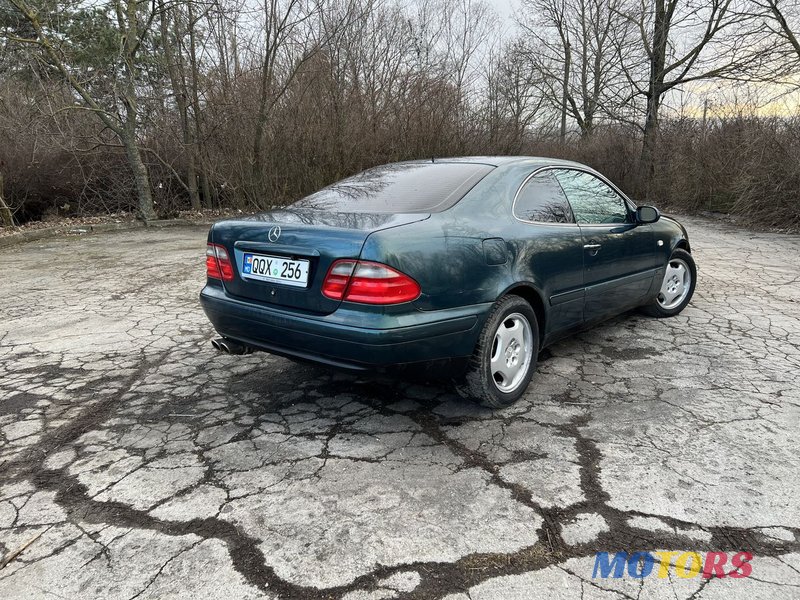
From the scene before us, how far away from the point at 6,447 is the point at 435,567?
236cm

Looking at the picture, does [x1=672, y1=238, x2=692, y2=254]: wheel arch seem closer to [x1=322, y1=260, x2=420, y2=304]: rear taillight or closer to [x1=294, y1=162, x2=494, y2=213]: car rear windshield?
[x1=294, y1=162, x2=494, y2=213]: car rear windshield

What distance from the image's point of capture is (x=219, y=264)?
314 centimetres

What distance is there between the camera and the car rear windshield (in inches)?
119

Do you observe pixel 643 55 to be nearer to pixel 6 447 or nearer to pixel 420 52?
pixel 420 52

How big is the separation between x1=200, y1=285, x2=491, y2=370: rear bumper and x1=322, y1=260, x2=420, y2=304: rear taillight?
7 cm

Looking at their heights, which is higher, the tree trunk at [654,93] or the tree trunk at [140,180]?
the tree trunk at [654,93]

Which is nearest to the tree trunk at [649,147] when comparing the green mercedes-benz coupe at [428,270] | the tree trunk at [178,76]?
the tree trunk at [178,76]

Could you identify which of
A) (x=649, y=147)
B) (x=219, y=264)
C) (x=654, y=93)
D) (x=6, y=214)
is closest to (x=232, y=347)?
(x=219, y=264)

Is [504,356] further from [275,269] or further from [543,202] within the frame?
[275,269]

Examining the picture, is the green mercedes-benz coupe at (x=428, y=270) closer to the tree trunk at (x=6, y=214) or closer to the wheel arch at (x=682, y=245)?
the wheel arch at (x=682, y=245)

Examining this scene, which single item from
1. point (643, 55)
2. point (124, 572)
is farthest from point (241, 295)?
point (643, 55)

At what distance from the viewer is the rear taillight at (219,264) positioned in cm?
308

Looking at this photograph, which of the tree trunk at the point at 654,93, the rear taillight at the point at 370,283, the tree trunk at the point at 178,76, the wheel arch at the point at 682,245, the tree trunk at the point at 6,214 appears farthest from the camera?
the tree trunk at the point at 654,93

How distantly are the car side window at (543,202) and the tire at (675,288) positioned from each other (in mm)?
1792
